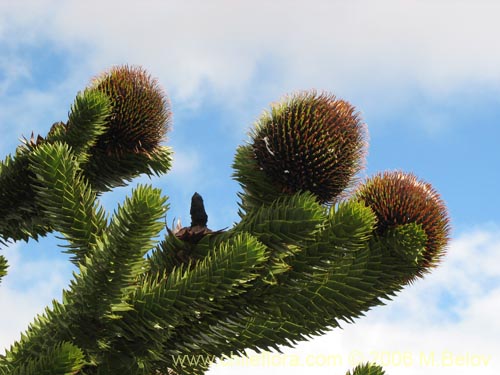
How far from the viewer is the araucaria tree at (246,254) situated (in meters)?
3.36

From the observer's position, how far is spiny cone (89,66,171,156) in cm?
466

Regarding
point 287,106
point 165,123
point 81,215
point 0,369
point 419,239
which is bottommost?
point 0,369

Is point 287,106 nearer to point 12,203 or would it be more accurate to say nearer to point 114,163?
point 114,163

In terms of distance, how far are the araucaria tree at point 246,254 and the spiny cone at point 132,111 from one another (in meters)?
0.23

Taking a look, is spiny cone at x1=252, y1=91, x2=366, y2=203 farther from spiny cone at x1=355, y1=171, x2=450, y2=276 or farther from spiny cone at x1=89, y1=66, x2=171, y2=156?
spiny cone at x1=89, y1=66, x2=171, y2=156

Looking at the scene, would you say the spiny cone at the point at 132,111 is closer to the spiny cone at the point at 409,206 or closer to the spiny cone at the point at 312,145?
the spiny cone at the point at 312,145

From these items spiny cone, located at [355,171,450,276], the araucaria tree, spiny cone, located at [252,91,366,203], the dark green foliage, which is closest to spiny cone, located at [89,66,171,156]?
the araucaria tree

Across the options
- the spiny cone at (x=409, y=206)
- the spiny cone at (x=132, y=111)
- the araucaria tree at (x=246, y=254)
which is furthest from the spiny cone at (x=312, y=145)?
the spiny cone at (x=132, y=111)

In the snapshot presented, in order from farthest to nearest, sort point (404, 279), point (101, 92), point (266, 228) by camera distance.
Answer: point (101, 92) → point (404, 279) → point (266, 228)

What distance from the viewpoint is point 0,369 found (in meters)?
3.28

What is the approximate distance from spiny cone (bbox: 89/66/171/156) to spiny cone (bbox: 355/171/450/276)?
1.54 meters

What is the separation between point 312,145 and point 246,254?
843mm

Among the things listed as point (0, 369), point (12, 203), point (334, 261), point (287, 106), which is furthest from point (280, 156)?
point (12, 203)

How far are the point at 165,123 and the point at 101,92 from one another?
23.8 inches
